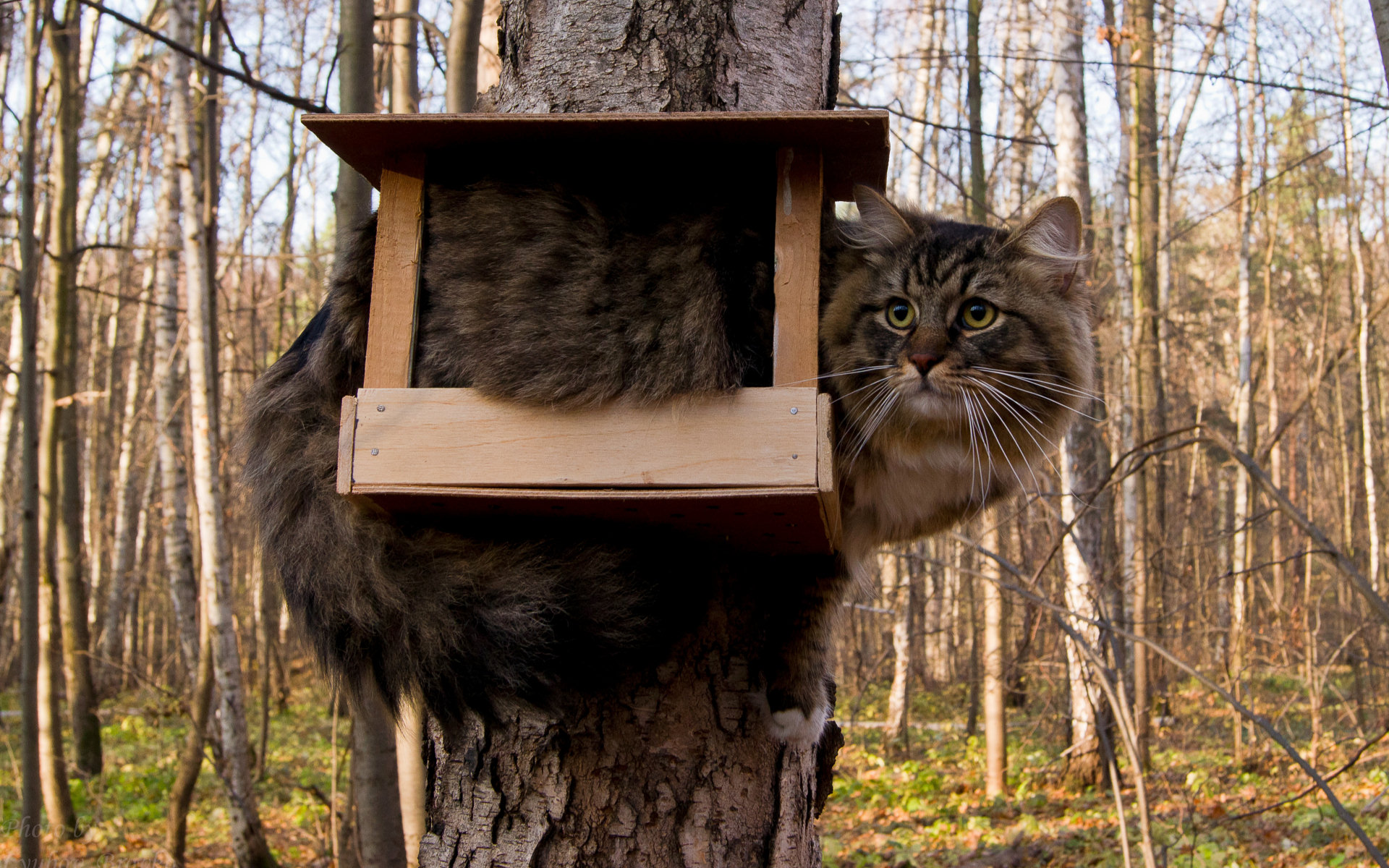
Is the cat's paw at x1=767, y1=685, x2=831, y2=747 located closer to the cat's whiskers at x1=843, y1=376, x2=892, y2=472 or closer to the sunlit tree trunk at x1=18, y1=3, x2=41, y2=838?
the cat's whiskers at x1=843, y1=376, x2=892, y2=472

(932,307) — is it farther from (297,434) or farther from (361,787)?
(361,787)

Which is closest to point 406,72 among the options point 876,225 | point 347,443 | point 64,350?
point 64,350

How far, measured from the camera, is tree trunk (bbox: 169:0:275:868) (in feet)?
14.8

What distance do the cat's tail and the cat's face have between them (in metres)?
0.52

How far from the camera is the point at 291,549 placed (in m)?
1.72

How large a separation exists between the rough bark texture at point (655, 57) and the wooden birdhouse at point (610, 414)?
21 cm

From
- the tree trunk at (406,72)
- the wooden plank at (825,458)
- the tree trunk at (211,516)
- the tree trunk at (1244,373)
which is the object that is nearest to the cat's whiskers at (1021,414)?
the wooden plank at (825,458)

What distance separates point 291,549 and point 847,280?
1.12 m

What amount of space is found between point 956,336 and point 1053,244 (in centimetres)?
32

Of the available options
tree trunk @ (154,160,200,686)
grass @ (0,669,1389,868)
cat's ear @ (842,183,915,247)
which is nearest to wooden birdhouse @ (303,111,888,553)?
cat's ear @ (842,183,915,247)

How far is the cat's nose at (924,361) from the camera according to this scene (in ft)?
5.33

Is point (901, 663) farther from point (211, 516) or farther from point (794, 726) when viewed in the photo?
point (794, 726)

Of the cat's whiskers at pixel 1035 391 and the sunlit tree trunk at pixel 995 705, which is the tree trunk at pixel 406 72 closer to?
the cat's whiskers at pixel 1035 391

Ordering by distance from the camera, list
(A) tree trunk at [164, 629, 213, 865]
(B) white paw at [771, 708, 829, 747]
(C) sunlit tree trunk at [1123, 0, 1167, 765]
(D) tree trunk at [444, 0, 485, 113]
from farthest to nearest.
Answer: (C) sunlit tree trunk at [1123, 0, 1167, 765], (A) tree trunk at [164, 629, 213, 865], (D) tree trunk at [444, 0, 485, 113], (B) white paw at [771, 708, 829, 747]
